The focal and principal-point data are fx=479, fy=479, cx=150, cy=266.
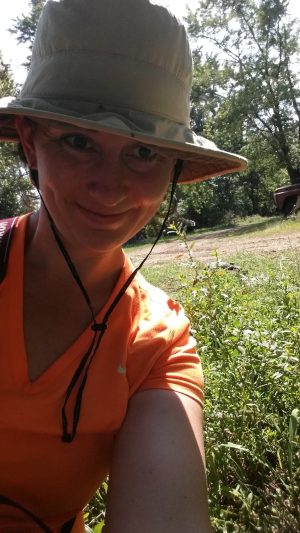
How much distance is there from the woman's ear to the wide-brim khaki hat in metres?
0.09

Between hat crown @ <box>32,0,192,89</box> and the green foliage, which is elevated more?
hat crown @ <box>32,0,192,89</box>

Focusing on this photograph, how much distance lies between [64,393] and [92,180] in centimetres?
59

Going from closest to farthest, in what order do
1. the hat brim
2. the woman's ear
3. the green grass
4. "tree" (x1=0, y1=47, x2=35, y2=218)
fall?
the hat brim < the woman's ear < the green grass < "tree" (x1=0, y1=47, x2=35, y2=218)

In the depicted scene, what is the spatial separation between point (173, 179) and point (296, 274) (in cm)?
297

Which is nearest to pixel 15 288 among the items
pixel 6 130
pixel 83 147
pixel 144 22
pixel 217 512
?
pixel 83 147

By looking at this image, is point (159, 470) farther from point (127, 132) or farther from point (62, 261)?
point (127, 132)

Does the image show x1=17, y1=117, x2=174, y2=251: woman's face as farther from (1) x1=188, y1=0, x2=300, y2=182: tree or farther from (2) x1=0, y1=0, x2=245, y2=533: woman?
(1) x1=188, y1=0, x2=300, y2=182: tree

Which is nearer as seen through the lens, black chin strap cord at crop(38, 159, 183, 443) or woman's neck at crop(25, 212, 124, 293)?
black chin strap cord at crop(38, 159, 183, 443)

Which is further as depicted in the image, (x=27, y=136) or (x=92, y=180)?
(x=27, y=136)

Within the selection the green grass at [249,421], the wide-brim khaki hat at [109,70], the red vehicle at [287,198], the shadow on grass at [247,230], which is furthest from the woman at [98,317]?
the red vehicle at [287,198]

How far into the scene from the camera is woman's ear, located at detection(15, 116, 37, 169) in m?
1.40

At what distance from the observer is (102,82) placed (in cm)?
122

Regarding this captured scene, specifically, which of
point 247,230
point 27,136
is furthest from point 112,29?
point 247,230

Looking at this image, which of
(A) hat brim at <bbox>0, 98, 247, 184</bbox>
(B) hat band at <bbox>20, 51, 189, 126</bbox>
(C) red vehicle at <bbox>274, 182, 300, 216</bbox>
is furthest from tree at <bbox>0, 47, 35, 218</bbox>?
(C) red vehicle at <bbox>274, 182, 300, 216</bbox>
